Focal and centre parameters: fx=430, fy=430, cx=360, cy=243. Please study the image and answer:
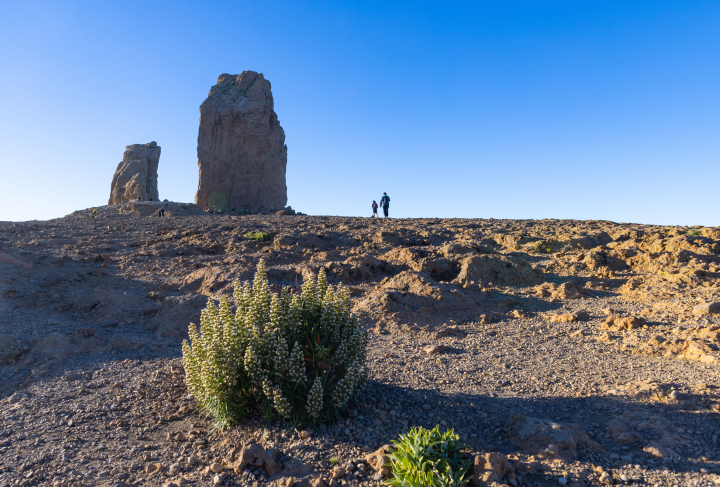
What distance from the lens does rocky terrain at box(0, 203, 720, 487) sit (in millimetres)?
3553

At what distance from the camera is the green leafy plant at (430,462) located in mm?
3008

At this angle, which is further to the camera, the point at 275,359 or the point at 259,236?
the point at 259,236

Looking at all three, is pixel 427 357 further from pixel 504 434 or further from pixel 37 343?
pixel 37 343

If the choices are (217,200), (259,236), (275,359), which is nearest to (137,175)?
(217,200)

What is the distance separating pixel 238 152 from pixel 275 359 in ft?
125

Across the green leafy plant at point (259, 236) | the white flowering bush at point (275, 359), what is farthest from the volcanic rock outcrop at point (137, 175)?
the white flowering bush at point (275, 359)

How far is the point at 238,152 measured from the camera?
130 ft

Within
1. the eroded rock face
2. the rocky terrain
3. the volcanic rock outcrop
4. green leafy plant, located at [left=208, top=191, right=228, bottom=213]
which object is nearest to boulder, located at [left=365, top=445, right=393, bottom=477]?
the rocky terrain

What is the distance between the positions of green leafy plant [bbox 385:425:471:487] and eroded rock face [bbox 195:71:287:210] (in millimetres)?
36950

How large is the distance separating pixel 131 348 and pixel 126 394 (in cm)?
178

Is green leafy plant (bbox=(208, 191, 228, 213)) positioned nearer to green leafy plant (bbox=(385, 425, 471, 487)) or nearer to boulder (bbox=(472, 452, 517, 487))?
green leafy plant (bbox=(385, 425, 471, 487))

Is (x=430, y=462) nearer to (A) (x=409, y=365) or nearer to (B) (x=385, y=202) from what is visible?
(A) (x=409, y=365)

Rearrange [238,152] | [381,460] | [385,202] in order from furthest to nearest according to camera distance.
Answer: [238,152] → [385,202] → [381,460]

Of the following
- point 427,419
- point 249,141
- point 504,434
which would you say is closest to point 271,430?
point 427,419
